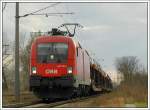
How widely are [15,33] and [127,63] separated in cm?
3197

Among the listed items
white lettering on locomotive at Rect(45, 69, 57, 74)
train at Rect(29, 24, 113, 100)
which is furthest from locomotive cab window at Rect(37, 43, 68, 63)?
white lettering on locomotive at Rect(45, 69, 57, 74)

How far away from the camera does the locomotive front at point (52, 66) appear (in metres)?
21.7

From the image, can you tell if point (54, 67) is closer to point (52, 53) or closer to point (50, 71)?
point (50, 71)

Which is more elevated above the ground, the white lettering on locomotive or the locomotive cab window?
the locomotive cab window

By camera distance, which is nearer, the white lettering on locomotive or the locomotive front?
the locomotive front

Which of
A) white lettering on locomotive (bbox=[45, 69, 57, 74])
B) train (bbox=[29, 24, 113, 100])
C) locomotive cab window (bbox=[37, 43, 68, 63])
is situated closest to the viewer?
train (bbox=[29, 24, 113, 100])

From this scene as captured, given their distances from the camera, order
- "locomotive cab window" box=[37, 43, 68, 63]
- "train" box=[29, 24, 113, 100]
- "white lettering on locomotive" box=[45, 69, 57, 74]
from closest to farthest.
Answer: "train" box=[29, 24, 113, 100]
"white lettering on locomotive" box=[45, 69, 57, 74]
"locomotive cab window" box=[37, 43, 68, 63]

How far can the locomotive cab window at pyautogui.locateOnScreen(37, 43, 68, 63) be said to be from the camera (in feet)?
72.5

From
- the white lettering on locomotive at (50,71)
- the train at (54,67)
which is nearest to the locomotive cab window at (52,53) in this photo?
the train at (54,67)

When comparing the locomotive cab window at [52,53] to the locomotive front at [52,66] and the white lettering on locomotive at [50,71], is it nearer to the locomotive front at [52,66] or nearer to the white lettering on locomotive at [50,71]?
the locomotive front at [52,66]

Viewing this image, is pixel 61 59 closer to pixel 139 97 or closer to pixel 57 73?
pixel 57 73

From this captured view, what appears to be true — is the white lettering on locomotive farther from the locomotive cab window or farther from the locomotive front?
the locomotive cab window

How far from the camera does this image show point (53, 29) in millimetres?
23359

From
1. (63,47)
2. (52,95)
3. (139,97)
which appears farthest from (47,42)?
(139,97)
